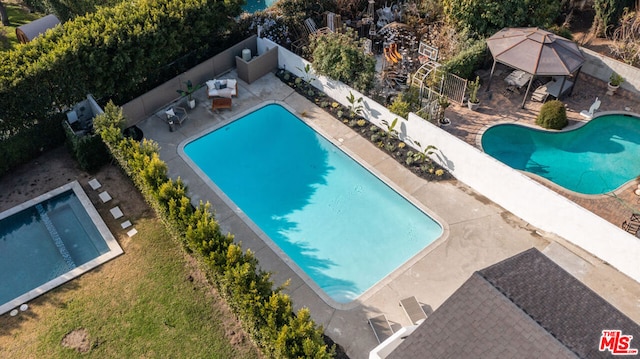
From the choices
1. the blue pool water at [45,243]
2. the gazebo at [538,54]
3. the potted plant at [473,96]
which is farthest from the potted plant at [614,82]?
the blue pool water at [45,243]

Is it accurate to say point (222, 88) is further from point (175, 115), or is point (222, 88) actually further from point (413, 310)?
point (413, 310)

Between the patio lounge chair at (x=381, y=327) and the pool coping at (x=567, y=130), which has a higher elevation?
the pool coping at (x=567, y=130)

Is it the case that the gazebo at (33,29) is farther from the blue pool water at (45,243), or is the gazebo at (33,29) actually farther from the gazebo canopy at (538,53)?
the gazebo canopy at (538,53)

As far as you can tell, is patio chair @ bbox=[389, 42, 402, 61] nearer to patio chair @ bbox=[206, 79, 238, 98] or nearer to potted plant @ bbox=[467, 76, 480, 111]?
potted plant @ bbox=[467, 76, 480, 111]

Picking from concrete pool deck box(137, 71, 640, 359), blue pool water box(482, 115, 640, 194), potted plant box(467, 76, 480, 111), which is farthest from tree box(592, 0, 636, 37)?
concrete pool deck box(137, 71, 640, 359)

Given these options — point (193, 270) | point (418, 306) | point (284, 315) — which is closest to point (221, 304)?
point (193, 270)

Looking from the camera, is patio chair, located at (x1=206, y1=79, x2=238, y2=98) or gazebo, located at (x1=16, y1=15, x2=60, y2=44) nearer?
patio chair, located at (x1=206, y1=79, x2=238, y2=98)

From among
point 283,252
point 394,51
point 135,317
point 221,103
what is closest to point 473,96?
point 394,51
